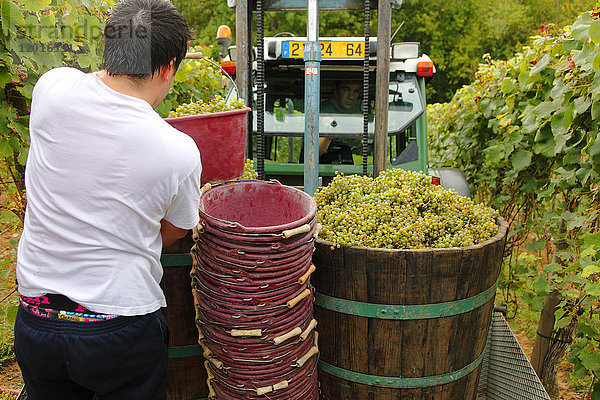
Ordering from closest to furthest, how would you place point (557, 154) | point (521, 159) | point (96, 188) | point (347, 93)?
point (96, 188) < point (557, 154) < point (521, 159) < point (347, 93)

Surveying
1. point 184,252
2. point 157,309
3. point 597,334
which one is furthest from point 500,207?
point 157,309

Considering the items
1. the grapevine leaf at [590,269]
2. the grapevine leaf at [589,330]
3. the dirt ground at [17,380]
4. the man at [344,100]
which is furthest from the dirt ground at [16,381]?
the man at [344,100]

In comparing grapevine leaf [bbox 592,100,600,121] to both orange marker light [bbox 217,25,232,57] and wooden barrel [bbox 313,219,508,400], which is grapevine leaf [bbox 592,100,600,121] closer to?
wooden barrel [bbox 313,219,508,400]

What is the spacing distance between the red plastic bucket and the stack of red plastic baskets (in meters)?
0.12

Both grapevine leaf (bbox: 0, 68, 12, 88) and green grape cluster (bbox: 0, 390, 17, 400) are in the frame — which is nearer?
grapevine leaf (bbox: 0, 68, 12, 88)

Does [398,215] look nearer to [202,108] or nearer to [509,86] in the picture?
[202,108]

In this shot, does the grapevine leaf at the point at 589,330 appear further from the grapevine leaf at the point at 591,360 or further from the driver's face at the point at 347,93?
the driver's face at the point at 347,93

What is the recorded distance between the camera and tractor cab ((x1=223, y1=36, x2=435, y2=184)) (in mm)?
4023

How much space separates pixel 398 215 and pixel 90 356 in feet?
4.38

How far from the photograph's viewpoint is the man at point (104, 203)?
4.71ft

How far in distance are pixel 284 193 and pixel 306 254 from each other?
1.21ft

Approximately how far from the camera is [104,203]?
1.46m

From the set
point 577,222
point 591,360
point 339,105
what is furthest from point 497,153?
point 591,360

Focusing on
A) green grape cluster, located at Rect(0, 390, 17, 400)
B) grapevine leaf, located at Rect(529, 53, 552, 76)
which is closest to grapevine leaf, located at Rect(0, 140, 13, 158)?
green grape cluster, located at Rect(0, 390, 17, 400)
